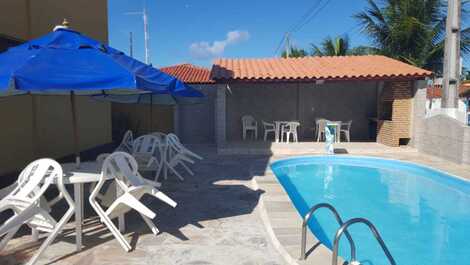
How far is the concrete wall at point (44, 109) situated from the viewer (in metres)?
6.25

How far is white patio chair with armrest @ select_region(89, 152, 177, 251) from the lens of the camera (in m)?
3.98

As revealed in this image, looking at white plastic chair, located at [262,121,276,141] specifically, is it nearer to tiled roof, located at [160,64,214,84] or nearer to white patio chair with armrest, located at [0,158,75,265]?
tiled roof, located at [160,64,214,84]

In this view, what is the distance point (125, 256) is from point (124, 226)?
0.87 metres

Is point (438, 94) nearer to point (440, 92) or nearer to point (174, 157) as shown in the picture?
point (440, 92)

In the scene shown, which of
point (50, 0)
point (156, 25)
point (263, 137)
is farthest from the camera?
point (156, 25)

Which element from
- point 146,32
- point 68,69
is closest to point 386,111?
point 68,69

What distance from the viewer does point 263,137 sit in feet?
49.9

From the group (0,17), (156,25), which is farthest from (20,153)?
(156,25)

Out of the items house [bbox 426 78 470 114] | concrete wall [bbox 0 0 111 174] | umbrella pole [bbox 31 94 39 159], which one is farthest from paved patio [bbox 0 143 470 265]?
house [bbox 426 78 470 114]

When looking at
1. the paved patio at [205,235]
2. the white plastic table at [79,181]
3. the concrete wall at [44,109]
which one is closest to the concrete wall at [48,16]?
the concrete wall at [44,109]

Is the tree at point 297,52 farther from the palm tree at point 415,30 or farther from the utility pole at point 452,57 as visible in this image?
the utility pole at point 452,57

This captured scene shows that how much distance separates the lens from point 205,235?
443cm

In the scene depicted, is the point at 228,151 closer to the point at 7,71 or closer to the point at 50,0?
the point at 50,0

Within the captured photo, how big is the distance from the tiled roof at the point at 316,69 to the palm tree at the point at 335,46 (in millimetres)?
8537
